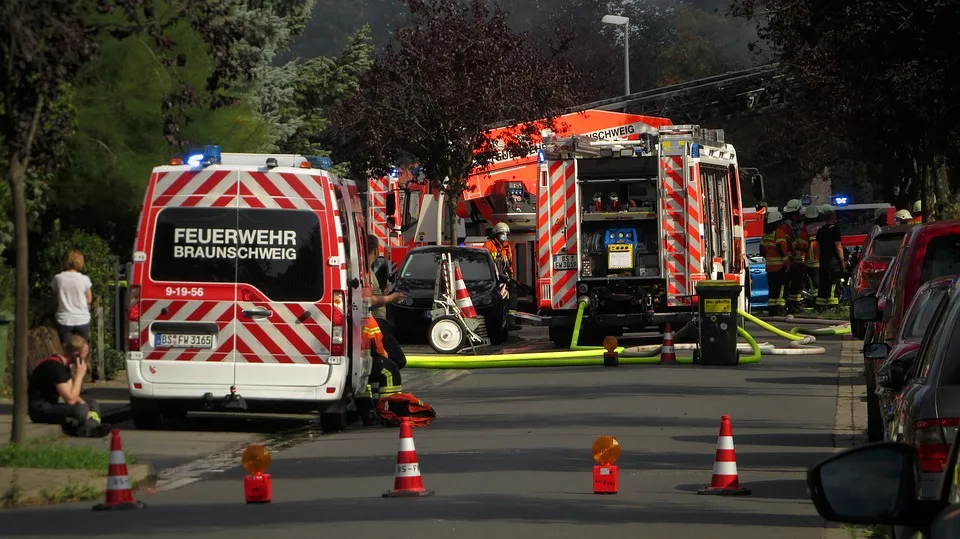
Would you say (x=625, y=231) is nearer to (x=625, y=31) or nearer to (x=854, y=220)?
(x=854, y=220)

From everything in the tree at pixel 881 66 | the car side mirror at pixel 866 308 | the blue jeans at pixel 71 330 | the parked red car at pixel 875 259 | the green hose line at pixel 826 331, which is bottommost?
the green hose line at pixel 826 331

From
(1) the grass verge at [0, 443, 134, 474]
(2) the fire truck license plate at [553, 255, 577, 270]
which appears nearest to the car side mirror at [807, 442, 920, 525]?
(1) the grass verge at [0, 443, 134, 474]

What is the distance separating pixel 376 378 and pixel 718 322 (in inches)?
259

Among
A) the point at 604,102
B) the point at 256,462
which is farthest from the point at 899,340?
the point at 604,102

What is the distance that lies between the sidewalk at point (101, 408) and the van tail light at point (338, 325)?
2.38 meters

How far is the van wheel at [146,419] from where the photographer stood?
593 inches

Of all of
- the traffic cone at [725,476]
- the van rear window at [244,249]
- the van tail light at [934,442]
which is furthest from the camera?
the van rear window at [244,249]

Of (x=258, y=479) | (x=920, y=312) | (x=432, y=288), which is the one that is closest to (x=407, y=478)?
(x=258, y=479)

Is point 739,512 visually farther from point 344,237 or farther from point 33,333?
point 33,333

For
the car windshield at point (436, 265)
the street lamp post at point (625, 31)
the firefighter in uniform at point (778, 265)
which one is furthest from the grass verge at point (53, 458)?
the street lamp post at point (625, 31)

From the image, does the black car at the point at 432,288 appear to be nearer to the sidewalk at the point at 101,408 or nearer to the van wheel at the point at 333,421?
the sidewalk at the point at 101,408

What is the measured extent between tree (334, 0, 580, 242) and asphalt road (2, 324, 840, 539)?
1539 centimetres

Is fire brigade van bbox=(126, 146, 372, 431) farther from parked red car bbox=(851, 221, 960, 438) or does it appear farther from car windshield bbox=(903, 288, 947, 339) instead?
car windshield bbox=(903, 288, 947, 339)

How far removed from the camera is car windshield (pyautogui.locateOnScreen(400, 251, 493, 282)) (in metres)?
27.4
